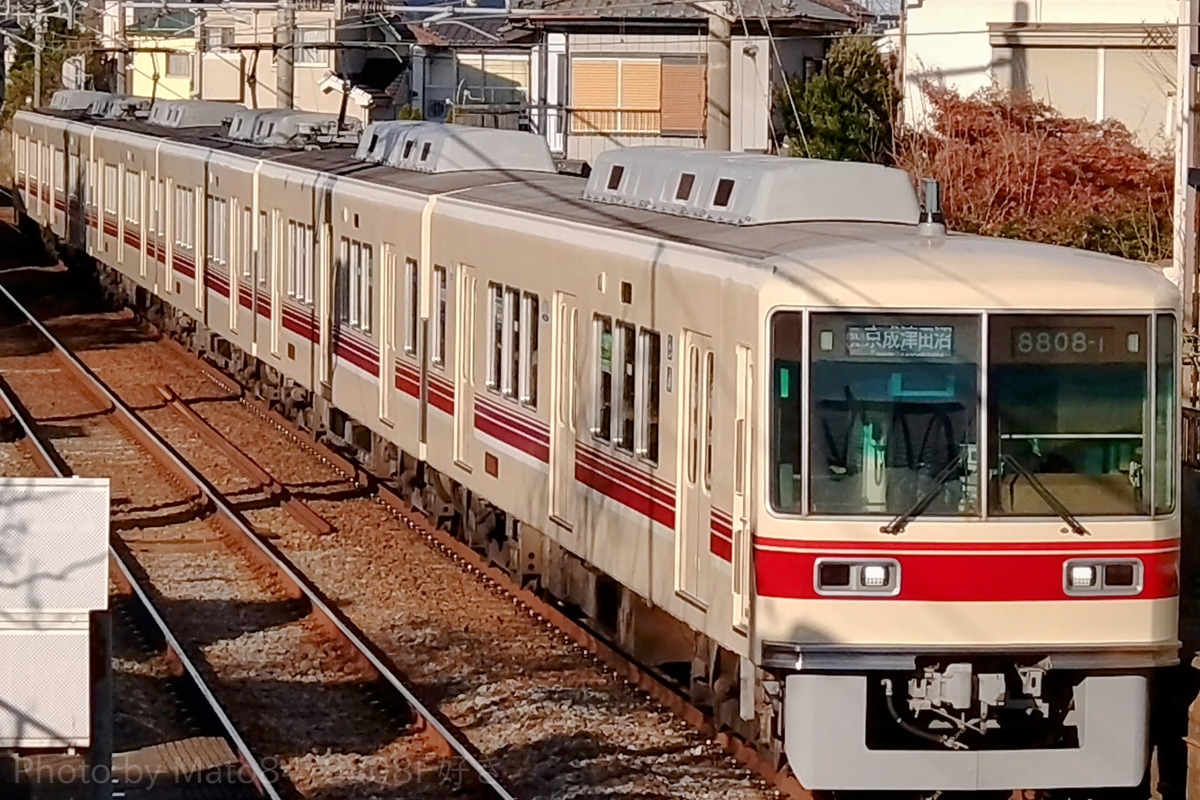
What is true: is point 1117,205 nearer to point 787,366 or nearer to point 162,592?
point 162,592

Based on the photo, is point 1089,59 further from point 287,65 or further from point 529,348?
point 529,348

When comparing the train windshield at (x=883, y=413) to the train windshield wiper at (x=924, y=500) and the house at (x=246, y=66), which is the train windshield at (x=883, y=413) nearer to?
the train windshield wiper at (x=924, y=500)

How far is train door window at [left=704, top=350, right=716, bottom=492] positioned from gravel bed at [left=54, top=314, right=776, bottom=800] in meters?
1.12

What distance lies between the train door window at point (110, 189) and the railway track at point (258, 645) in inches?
350

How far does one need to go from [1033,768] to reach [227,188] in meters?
13.0

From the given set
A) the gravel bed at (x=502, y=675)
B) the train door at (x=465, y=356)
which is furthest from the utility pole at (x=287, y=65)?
the train door at (x=465, y=356)

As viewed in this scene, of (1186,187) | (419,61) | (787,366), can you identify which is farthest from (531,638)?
(419,61)

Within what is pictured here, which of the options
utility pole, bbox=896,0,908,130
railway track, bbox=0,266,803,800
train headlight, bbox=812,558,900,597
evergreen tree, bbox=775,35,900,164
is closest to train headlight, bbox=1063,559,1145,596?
train headlight, bbox=812,558,900,597

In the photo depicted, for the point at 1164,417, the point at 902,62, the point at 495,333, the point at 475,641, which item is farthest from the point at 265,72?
the point at 1164,417

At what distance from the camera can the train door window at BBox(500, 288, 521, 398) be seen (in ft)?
35.2

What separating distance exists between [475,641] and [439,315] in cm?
238

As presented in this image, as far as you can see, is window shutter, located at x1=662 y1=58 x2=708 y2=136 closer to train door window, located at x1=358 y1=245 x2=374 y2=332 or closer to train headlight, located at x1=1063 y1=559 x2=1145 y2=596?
train door window, located at x1=358 y1=245 x2=374 y2=332

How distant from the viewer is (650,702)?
30.7 feet

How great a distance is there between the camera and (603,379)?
30.8 feet
